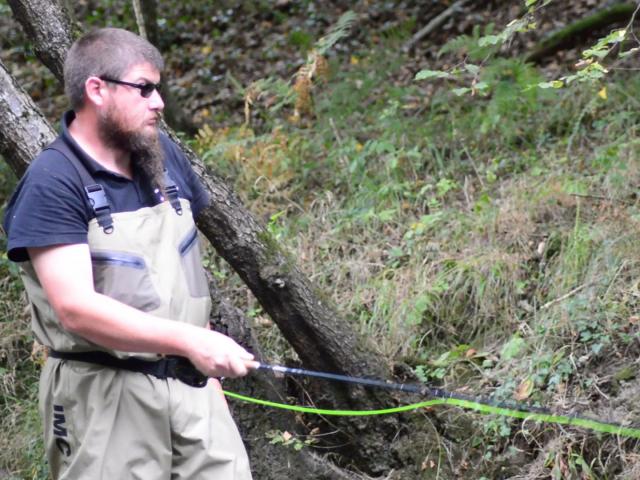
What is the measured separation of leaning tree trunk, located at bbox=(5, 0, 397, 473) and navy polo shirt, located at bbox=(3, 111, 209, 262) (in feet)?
4.36

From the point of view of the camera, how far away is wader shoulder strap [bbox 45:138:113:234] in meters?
2.76

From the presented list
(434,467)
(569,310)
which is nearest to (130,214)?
(434,467)

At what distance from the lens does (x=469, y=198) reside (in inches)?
264

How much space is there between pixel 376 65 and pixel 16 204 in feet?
22.2

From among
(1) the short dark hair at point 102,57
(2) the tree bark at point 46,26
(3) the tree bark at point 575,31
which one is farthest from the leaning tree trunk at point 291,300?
(3) the tree bark at point 575,31

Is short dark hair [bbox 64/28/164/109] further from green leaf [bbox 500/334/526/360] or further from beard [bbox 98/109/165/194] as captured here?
green leaf [bbox 500/334/526/360]

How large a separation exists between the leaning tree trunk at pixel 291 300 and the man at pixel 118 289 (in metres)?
1.28

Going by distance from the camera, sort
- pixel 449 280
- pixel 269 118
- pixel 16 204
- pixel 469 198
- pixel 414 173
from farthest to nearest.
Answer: pixel 269 118
pixel 414 173
pixel 469 198
pixel 449 280
pixel 16 204

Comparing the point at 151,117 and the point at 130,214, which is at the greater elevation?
the point at 151,117

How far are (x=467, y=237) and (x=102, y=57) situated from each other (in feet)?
12.2

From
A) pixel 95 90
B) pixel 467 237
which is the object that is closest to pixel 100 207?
pixel 95 90

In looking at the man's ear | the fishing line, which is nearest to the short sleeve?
the man's ear

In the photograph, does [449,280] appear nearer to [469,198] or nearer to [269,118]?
[469,198]

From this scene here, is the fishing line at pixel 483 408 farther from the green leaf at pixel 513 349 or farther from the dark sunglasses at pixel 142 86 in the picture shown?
the dark sunglasses at pixel 142 86
